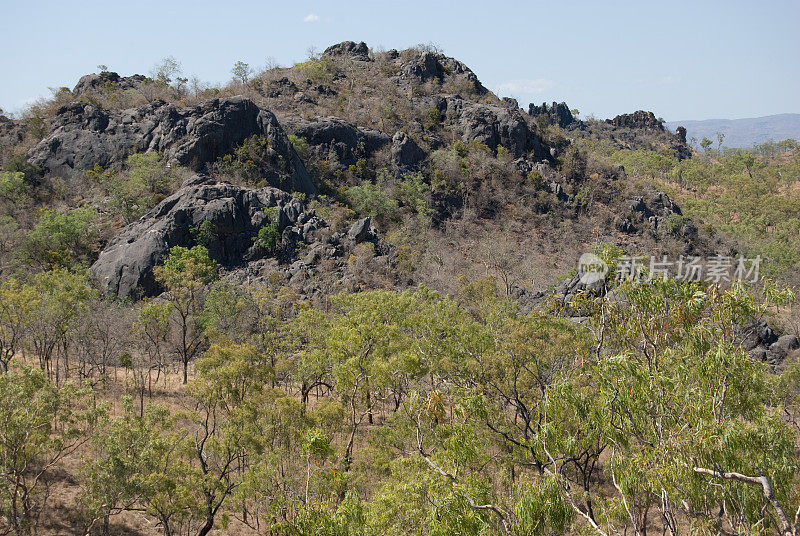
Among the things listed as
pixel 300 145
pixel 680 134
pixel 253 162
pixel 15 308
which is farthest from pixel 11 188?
pixel 680 134

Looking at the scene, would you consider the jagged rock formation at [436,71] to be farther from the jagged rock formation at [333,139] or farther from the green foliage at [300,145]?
the green foliage at [300,145]

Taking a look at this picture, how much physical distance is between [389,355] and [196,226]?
28.1 meters

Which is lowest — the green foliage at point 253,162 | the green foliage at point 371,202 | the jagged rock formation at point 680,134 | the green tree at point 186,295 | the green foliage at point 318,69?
the green tree at point 186,295

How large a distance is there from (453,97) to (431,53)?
12.1 meters

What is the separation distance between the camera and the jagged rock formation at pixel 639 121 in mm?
156625

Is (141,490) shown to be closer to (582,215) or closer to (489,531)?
(489,531)

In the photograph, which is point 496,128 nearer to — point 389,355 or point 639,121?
point 389,355

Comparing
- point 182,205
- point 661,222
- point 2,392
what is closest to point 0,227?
point 182,205

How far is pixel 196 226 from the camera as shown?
4053 cm

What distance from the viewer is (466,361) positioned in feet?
54.4

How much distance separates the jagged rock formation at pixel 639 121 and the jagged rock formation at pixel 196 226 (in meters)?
144

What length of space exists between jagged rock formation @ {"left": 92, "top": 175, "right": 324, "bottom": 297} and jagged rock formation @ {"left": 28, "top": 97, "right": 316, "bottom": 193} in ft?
22.6

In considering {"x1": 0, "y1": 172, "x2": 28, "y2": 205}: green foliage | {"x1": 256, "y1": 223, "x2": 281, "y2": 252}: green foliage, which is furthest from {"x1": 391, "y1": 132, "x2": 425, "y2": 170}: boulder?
{"x1": 0, "y1": 172, "x2": 28, "y2": 205}: green foliage

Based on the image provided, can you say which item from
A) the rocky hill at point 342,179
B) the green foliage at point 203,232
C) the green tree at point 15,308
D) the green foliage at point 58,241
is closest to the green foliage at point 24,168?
the rocky hill at point 342,179
